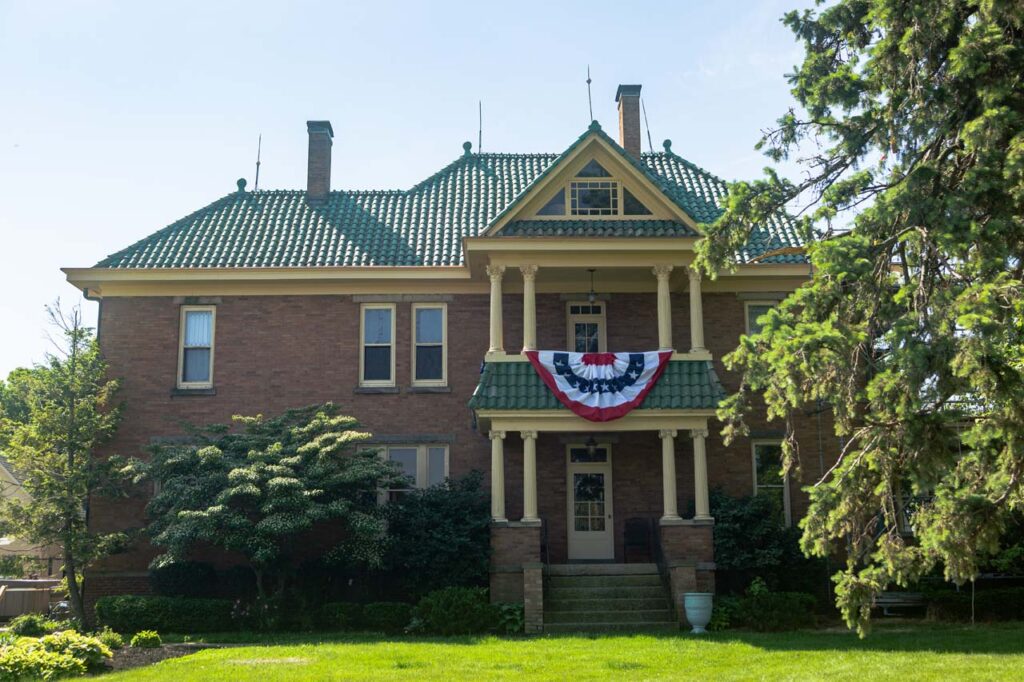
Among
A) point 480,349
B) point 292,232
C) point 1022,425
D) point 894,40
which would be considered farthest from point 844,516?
point 292,232

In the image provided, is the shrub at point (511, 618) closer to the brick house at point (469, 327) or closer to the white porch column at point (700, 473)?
the brick house at point (469, 327)

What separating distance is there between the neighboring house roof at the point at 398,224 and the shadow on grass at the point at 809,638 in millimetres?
8380

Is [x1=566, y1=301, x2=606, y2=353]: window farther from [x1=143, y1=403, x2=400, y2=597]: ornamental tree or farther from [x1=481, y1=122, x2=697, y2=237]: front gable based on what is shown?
[x1=143, y1=403, x2=400, y2=597]: ornamental tree

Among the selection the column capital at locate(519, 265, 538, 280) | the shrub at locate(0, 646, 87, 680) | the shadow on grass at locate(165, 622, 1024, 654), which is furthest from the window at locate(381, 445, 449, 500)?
the shrub at locate(0, 646, 87, 680)

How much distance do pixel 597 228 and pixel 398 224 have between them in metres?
5.95

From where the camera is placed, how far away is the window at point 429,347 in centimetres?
2389

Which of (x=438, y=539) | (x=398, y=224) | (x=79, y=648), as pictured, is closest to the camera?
(x=79, y=648)

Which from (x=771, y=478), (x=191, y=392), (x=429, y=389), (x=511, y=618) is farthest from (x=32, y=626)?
(x=771, y=478)

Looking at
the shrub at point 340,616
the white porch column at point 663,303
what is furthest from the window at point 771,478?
the shrub at point 340,616

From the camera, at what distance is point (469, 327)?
24.0 meters

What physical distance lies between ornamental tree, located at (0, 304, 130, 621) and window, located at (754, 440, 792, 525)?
13.7 m

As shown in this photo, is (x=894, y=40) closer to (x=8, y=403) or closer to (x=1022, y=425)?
(x=1022, y=425)

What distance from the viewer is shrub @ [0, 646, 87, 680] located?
1391cm

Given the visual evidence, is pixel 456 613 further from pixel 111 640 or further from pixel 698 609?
pixel 111 640
